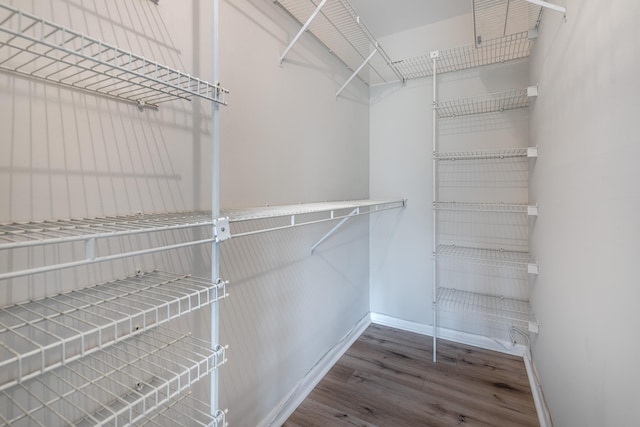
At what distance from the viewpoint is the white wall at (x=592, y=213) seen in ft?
2.28

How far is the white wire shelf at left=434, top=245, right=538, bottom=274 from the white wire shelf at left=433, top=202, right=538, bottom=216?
11.7 inches

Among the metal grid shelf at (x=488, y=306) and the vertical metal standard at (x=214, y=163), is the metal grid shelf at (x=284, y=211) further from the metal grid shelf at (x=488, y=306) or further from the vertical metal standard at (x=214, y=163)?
the metal grid shelf at (x=488, y=306)

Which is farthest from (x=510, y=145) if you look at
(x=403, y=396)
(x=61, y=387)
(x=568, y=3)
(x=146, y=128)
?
(x=61, y=387)

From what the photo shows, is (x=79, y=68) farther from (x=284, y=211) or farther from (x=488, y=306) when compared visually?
(x=488, y=306)

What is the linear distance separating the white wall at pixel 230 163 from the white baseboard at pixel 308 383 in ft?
0.18

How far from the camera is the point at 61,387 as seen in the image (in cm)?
73

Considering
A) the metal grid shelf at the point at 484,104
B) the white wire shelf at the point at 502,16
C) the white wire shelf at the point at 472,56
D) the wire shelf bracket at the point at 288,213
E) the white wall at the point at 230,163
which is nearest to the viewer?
the white wall at the point at 230,163

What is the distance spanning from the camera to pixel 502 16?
1799 millimetres

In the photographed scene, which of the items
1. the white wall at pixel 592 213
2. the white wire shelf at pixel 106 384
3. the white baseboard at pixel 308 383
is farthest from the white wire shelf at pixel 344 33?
the white baseboard at pixel 308 383

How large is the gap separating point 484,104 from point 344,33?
1133mm

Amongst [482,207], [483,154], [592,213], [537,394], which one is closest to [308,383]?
[537,394]

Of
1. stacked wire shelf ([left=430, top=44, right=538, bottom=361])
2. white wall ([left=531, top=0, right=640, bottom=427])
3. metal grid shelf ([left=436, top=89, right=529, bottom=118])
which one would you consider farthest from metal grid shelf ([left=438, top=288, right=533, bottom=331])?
metal grid shelf ([left=436, top=89, right=529, bottom=118])

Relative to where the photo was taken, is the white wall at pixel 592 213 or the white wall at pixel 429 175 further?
the white wall at pixel 429 175

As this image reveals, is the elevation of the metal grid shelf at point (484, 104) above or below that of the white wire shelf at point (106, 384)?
above
